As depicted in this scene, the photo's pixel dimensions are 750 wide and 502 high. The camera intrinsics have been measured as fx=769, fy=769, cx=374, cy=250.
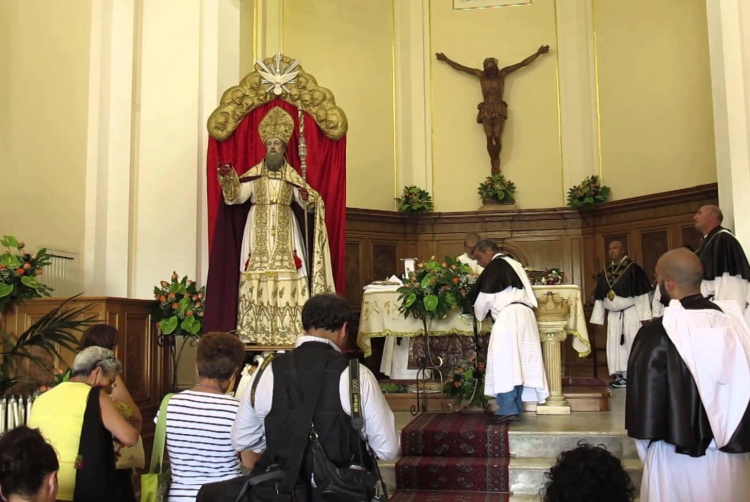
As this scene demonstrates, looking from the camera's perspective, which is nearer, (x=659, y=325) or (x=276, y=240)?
(x=659, y=325)

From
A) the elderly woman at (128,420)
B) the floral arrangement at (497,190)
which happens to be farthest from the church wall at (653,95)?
the elderly woman at (128,420)

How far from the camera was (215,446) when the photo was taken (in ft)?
11.6

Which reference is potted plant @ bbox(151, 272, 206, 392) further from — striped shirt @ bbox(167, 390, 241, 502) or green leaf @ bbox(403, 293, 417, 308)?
striped shirt @ bbox(167, 390, 241, 502)

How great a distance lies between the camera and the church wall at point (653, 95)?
1166 cm

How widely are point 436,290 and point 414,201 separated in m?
4.92

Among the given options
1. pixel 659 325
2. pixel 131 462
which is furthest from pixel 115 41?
pixel 659 325

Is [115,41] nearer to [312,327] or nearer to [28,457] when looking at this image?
[312,327]

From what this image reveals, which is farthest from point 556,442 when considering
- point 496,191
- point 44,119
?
point 496,191

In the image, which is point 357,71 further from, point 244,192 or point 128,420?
point 128,420

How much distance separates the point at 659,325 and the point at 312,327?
5.50 feet

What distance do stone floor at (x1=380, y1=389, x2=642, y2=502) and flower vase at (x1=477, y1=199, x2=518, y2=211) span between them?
6319mm

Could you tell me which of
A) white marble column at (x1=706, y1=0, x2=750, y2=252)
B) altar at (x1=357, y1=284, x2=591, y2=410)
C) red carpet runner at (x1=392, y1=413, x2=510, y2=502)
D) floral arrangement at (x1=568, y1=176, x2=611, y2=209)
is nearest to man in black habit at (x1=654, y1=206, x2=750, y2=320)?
white marble column at (x1=706, y1=0, x2=750, y2=252)

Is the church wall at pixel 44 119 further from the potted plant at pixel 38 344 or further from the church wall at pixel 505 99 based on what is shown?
the church wall at pixel 505 99

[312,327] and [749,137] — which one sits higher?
[749,137]
